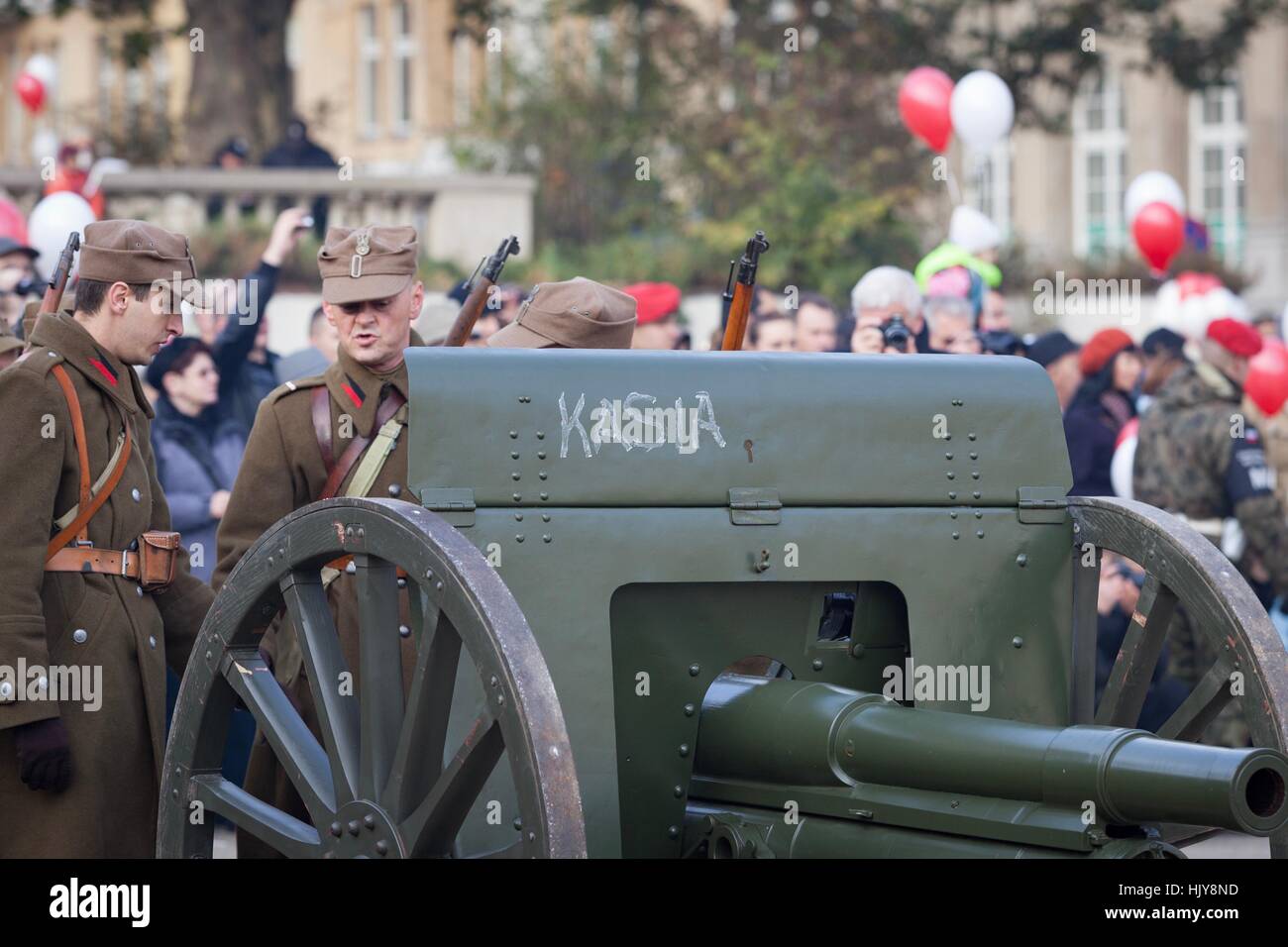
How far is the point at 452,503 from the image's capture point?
14.2 ft

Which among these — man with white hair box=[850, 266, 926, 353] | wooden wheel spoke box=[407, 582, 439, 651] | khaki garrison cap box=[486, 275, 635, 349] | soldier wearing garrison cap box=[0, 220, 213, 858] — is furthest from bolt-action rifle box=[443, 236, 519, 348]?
man with white hair box=[850, 266, 926, 353]

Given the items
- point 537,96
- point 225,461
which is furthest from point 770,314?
point 537,96

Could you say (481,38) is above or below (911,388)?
above

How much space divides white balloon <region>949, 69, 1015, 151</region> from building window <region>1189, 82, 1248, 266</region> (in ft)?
63.7

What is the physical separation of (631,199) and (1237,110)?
45.0 feet

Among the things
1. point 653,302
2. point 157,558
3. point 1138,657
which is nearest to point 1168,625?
point 1138,657

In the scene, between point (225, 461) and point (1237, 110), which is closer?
point (225, 461)

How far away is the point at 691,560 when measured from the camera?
14.7 feet

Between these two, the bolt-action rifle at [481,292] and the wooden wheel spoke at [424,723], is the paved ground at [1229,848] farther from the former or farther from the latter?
the wooden wheel spoke at [424,723]

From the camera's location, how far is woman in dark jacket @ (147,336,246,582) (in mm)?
8383

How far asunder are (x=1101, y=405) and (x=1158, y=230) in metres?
3.55

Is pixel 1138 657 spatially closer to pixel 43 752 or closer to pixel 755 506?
pixel 755 506

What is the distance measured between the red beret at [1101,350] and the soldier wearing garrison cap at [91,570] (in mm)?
5885
